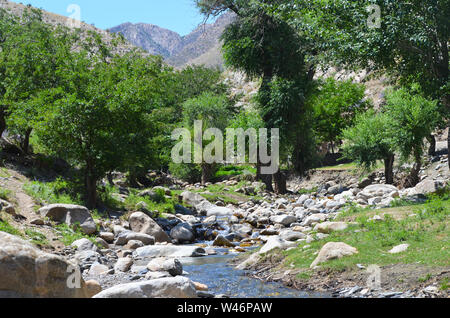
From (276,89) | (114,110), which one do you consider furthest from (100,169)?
(276,89)

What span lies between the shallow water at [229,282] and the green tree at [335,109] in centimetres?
3826

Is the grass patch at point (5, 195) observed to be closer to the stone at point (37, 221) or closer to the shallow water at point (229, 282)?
the stone at point (37, 221)

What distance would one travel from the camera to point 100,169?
18766 mm

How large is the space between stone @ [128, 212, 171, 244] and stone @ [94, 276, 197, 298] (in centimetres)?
919

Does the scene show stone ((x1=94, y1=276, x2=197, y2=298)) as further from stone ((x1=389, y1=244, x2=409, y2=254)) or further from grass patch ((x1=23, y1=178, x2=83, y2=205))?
grass patch ((x1=23, y1=178, x2=83, y2=205))

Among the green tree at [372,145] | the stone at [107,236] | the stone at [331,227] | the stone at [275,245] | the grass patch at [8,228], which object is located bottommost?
the stone at [107,236]

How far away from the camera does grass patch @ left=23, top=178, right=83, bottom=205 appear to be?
16.3 metres

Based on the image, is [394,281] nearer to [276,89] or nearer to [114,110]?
[114,110]

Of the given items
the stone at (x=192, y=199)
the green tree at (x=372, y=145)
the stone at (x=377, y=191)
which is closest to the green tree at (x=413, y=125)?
the green tree at (x=372, y=145)

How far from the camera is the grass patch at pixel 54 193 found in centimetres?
1627

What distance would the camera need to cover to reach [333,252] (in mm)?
9117

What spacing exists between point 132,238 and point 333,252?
7.47m

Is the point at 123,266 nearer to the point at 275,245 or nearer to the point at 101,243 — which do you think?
the point at 101,243

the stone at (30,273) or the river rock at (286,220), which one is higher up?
the stone at (30,273)
